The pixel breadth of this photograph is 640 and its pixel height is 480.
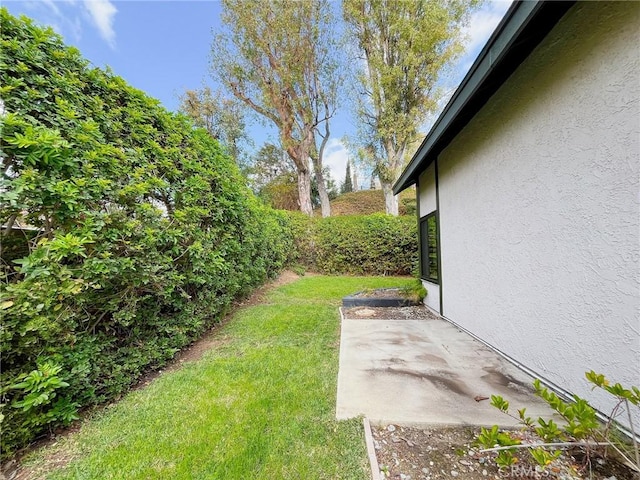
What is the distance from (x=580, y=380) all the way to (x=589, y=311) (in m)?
0.62

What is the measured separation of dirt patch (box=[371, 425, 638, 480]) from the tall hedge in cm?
253

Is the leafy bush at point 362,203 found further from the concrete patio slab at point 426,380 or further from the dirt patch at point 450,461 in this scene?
the dirt patch at point 450,461

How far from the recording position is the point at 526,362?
2812 millimetres

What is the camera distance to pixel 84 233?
2270 millimetres

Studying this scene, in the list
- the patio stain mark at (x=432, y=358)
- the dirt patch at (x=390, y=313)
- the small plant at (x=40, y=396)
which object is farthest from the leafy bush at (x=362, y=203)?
the small plant at (x=40, y=396)

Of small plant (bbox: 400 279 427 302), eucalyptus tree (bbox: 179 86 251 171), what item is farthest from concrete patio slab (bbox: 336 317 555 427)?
eucalyptus tree (bbox: 179 86 251 171)

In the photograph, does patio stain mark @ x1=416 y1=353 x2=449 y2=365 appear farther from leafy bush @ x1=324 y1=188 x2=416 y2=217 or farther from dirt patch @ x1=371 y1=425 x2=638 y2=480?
leafy bush @ x1=324 y1=188 x2=416 y2=217

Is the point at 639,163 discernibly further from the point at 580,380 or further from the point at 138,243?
the point at 138,243

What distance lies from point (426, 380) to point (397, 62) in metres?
15.1

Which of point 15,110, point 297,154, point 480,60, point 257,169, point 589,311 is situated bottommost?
point 589,311

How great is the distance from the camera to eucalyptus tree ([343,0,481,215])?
12.4 metres

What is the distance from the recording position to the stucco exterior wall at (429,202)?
5510mm

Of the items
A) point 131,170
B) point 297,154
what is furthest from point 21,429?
point 297,154

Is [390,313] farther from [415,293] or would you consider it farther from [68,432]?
[68,432]
